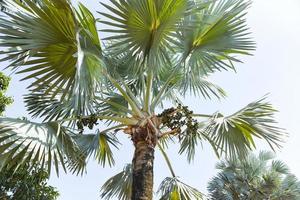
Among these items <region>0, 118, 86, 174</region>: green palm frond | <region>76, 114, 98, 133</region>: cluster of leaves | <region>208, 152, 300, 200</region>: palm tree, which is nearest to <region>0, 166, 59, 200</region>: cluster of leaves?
<region>76, 114, 98, 133</region>: cluster of leaves

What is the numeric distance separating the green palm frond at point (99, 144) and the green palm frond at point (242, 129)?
1.57 metres

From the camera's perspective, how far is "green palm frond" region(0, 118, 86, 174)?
3.73m

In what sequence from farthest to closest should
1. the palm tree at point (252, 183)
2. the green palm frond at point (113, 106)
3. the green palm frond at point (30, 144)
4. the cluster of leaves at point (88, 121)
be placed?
the palm tree at point (252, 183)
the green palm frond at point (113, 106)
the cluster of leaves at point (88, 121)
the green palm frond at point (30, 144)

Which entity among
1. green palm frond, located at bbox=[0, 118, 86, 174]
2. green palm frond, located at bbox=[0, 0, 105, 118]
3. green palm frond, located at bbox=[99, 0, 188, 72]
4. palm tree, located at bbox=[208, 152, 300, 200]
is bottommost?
green palm frond, located at bbox=[0, 118, 86, 174]

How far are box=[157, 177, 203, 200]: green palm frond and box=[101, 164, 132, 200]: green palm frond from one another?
723 millimetres

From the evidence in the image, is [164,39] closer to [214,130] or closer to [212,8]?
[212,8]

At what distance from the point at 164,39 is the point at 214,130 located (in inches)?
65.7

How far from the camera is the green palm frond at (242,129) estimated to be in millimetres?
5525

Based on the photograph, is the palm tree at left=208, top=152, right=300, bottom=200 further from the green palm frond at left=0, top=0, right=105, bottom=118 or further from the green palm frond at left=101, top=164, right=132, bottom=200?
the green palm frond at left=0, top=0, right=105, bottom=118

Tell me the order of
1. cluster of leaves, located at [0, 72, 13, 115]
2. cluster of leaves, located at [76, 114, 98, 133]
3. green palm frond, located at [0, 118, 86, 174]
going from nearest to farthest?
green palm frond, located at [0, 118, 86, 174]
cluster of leaves, located at [76, 114, 98, 133]
cluster of leaves, located at [0, 72, 13, 115]

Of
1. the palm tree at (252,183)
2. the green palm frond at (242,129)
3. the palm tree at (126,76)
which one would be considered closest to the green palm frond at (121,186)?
the palm tree at (126,76)

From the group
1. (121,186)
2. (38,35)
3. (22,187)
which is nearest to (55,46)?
(38,35)

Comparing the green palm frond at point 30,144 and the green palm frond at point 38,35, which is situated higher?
the green palm frond at point 38,35

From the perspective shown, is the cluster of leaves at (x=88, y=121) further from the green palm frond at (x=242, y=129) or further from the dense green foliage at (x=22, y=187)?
the dense green foliage at (x=22, y=187)
